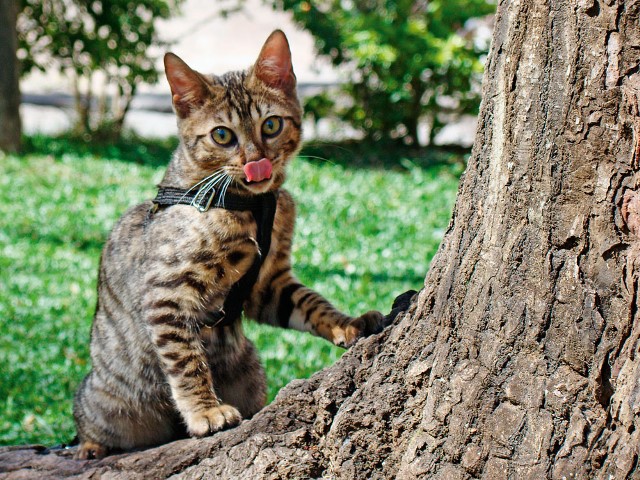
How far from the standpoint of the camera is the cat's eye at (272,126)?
9.78 ft

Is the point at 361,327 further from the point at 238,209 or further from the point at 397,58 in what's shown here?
the point at 397,58

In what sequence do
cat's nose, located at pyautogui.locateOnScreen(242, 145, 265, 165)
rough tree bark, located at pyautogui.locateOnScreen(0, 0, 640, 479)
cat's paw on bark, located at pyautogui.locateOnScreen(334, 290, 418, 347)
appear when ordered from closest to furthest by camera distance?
rough tree bark, located at pyautogui.locateOnScreen(0, 0, 640, 479) → cat's paw on bark, located at pyautogui.locateOnScreen(334, 290, 418, 347) → cat's nose, located at pyautogui.locateOnScreen(242, 145, 265, 165)

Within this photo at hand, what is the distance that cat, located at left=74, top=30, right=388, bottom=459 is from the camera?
2.81 m

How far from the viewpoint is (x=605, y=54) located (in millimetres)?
1824

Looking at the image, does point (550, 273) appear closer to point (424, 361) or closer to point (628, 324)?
point (628, 324)

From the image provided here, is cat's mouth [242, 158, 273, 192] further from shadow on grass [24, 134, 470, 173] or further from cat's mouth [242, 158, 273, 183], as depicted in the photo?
shadow on grass [24, 134, 470, 173]

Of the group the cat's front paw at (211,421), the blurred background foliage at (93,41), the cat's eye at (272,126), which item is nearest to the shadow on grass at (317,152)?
the blurred background foliage at (93,41)

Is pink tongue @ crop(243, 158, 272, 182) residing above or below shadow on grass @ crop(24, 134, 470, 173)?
below

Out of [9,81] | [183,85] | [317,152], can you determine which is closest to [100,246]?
[9,81]

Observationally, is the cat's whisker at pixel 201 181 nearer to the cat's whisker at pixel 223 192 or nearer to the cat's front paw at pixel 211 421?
the cat's whisker at pixel 223 192

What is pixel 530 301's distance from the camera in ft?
6.50

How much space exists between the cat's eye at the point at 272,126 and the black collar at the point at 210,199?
234 mm

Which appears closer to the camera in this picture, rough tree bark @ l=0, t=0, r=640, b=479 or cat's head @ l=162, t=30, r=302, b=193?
rough tree bark @ l=0, t=0, r=640, b=479

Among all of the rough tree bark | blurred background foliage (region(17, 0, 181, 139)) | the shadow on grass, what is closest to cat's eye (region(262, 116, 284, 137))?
the rough tree bark
